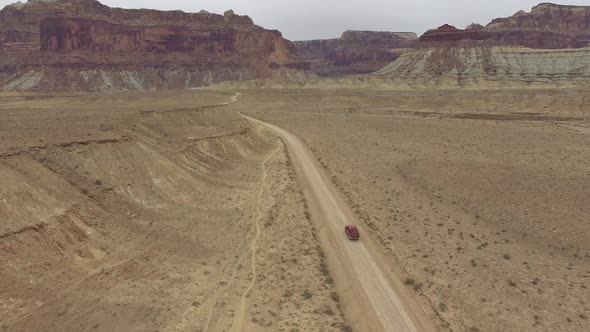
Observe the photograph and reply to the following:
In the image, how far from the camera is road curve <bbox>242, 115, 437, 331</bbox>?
68.1 feet

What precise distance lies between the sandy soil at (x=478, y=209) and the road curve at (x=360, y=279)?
895 millimetres

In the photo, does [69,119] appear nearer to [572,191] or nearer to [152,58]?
[572,191]

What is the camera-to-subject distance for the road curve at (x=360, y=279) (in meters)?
20.8

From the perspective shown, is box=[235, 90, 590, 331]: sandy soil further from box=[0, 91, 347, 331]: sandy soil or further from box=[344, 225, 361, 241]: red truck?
box=[0, 91, 347, 331]: sandy soil

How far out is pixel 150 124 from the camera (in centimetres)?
4341

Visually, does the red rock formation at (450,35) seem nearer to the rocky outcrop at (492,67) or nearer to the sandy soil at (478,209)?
the rocky outcrop at (492,67)

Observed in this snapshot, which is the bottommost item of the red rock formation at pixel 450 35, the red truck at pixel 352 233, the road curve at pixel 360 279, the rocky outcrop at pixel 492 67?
Answer: the road curve at pixel 360 279

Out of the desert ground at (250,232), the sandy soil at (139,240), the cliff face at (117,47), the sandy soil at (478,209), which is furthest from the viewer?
the cliff face at (117,47)

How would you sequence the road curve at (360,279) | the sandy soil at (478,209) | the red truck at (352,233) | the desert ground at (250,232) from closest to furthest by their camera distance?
the desert ground at (250,232) → the road curve at (360,279) → the sandy soil at (478,209) → the red truck at (352,233)

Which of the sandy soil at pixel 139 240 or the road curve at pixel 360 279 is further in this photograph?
the road curve at pixel 360 279

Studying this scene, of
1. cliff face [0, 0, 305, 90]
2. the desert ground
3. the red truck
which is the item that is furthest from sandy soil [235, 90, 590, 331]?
cliff face [0, 0, 305, 90]

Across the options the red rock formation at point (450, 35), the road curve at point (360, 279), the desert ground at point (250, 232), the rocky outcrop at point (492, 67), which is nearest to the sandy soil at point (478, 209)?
the desert ground at point (250, 232)

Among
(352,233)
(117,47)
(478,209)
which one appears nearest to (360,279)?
(352,233)

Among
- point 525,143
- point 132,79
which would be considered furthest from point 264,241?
point 132,79
